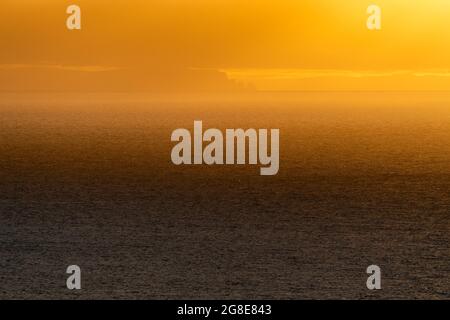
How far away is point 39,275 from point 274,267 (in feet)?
82.9

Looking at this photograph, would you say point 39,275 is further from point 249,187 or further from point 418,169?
point 418,169

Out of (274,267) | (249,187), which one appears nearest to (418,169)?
(249,187)

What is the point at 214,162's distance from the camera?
7844 inches

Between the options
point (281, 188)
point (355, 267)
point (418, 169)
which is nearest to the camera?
point (355, 267)

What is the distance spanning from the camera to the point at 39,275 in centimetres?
8281

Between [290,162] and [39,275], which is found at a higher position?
[290,162]

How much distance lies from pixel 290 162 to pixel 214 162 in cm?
2041
